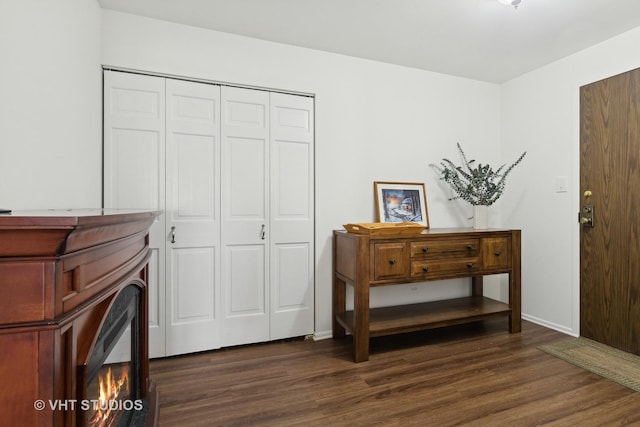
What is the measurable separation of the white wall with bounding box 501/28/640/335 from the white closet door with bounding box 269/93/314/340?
2.10 meters

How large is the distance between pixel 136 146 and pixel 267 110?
965 mm

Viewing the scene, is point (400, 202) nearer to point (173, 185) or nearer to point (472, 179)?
point (472, 179)

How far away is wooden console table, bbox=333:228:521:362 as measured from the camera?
7.59ft

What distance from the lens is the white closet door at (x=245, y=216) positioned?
97.3 inches

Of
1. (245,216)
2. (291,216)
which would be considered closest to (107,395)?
(245,216)

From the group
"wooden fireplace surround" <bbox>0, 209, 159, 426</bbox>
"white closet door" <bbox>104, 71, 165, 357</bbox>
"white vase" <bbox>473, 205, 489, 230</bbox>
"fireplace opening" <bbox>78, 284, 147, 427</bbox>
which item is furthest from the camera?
"white vase" <bbox>473, 205, 489, 230</bbox>

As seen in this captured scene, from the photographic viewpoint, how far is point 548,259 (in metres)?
2.98

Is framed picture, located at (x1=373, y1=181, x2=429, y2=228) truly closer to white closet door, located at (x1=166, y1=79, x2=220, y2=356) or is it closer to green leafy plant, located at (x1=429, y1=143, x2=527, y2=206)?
green leafy plant, located at (x1=429, y1=143, x2=527, y2=206)

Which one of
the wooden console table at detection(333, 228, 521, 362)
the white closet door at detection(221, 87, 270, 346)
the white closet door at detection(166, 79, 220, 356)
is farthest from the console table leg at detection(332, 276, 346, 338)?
the white closet door at detection(166, 79, 220, 356)

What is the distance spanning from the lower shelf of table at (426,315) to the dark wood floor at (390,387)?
18 centimetres

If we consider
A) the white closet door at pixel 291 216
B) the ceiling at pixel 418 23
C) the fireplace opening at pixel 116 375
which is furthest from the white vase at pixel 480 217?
the fireplace opening at pixel 116 375

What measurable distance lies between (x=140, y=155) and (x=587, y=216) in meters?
3.45

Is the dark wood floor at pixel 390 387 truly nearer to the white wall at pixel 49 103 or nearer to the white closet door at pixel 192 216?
the white closet door at pixel 192 216

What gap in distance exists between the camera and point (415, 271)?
2465 millimetres
